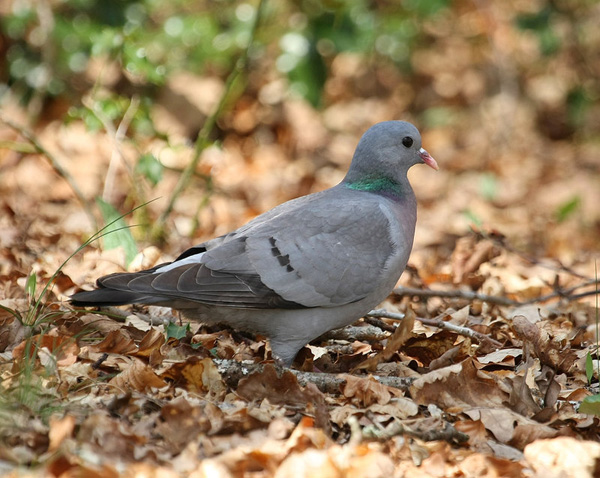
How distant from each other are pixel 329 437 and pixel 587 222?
595 centimetres

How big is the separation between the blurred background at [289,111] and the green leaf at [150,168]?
0.05ft

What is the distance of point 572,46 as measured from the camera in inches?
395

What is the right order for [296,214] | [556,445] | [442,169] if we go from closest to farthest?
1. [556,445]
2. [296,214]
3. [442,169]

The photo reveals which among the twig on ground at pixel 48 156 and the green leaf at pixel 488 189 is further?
the green leaf at pixel 488 189

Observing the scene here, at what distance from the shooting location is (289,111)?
957 cm

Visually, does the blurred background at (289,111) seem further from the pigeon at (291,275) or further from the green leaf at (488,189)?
the pigeon at (291,275)

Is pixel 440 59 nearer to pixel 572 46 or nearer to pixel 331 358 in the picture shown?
pixel 572 46

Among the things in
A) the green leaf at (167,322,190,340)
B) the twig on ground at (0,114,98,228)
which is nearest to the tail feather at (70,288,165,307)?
the green leaf at (167,322,190,340)

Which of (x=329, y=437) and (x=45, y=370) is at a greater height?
(x=45, y=370)

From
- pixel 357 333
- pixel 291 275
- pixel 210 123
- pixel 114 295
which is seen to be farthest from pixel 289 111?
pixel 114 295

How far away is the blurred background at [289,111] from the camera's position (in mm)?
6742

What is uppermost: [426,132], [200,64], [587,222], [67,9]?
[67,9]

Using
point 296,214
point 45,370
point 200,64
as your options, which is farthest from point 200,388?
point 200,64

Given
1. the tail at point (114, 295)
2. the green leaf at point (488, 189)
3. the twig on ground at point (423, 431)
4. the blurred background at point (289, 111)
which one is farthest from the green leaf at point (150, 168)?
the green leaf at point (488, 189)
